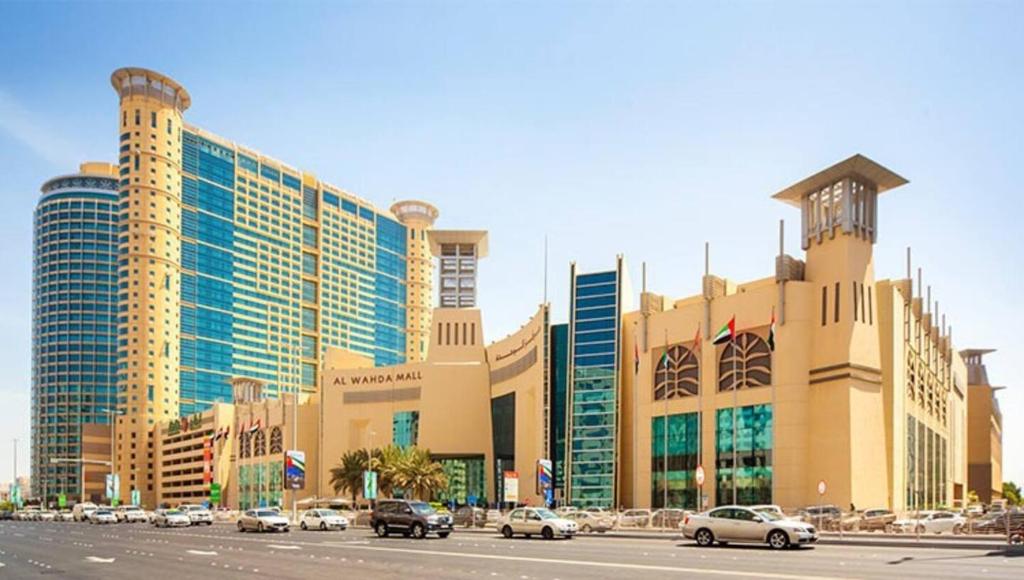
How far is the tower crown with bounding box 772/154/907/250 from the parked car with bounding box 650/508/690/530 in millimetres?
23972

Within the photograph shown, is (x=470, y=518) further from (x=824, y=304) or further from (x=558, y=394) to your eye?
(x=558, y=394)

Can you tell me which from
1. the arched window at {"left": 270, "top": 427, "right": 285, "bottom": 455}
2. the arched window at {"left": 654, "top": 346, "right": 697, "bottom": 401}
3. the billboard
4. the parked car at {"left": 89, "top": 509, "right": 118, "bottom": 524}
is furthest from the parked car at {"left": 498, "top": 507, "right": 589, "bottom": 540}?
the arched window at {"left": 270, "top": 427, "right": 285, "bottom": 455}

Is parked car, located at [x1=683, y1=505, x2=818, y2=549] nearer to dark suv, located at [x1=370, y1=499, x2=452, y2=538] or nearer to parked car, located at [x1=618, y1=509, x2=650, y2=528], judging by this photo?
dark suv, located at [x1=370, y1=499, x2=452, y2=538]

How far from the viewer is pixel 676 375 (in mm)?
75250

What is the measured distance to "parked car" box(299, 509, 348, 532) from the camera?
57588 mm

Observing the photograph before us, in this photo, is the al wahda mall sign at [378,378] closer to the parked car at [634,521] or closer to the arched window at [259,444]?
the arched window at [259,444]

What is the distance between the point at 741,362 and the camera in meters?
70.7

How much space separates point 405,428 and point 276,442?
27.2 m

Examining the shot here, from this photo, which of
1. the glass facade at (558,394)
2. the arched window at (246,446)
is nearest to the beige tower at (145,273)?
the arched window at (246,446)

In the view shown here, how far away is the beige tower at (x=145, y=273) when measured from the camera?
176 m

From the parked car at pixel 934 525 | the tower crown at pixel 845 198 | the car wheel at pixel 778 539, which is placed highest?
the tower crown at pixel 845 198

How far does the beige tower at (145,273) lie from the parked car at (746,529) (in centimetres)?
15671

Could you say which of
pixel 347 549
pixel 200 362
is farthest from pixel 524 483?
pixel 200 362

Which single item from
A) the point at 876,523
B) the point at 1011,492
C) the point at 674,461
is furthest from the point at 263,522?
the point at 1011,492
